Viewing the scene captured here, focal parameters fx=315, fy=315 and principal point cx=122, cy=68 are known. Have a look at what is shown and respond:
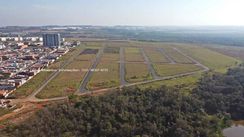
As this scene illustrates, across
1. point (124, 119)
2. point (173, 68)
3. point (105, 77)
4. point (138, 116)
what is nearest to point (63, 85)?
point (105, 77)

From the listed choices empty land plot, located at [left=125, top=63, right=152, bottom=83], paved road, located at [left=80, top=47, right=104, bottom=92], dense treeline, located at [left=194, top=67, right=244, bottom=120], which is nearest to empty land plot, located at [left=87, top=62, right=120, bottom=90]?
paved road, located at [left=80, top=47, right=104, bottom=92]

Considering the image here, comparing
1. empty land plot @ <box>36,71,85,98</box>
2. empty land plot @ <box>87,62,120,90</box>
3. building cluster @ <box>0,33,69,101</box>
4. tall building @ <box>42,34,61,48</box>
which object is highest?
tall building @ <box>42,34,61,48</box>

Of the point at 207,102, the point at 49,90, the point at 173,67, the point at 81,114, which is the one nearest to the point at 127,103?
the point at 81,114

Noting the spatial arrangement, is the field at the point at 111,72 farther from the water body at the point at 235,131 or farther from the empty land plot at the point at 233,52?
the water body at the point at 235,131

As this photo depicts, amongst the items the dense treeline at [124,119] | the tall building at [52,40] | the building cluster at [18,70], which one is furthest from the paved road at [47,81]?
the tall building at [52,40]

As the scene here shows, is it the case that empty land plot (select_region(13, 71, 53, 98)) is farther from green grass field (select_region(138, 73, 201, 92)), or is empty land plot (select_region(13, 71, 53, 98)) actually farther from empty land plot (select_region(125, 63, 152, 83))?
green grass field (select_region(138, 73, 201, 92))

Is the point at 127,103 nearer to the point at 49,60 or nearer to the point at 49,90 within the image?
the point at 49,90
